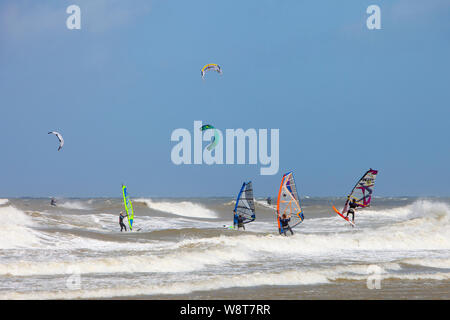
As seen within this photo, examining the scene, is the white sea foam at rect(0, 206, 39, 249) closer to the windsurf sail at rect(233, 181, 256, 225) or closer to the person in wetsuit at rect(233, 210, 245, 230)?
the windsurf sail at rect(233, 181, 256, 225)

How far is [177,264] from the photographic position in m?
12.8

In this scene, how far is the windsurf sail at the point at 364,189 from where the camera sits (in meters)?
22.6

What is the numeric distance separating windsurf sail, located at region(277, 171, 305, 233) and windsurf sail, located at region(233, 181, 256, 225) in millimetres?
1780

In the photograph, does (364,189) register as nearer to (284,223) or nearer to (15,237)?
(284,223)

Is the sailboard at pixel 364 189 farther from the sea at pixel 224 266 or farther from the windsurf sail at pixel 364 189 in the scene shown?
the sea at pixel 224 266

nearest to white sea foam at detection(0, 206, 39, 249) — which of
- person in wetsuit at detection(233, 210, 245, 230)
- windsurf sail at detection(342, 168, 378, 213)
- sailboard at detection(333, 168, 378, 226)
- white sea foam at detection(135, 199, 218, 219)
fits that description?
person in wetsuit at detection(233, 210, 245, 230)

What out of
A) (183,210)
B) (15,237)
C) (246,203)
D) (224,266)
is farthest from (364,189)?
(183,210)

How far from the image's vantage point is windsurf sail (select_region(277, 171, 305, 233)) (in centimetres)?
1909

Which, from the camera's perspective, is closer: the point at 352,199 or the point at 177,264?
the point at 177,264

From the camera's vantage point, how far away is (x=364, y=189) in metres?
23.1

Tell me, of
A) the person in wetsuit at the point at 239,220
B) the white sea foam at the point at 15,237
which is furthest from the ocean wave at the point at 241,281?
the person in wetsuit at the point at 239,220

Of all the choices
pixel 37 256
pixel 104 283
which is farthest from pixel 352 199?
pixel 104 283
